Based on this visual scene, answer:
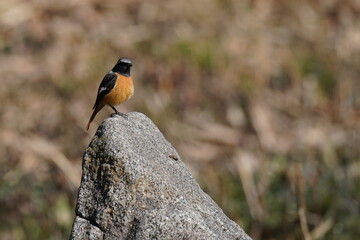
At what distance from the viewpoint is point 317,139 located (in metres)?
16.2

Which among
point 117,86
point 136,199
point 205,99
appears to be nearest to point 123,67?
point 117,86

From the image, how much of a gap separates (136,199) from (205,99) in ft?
39.6

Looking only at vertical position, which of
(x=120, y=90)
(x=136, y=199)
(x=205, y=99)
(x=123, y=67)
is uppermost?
(x=205, y=99)

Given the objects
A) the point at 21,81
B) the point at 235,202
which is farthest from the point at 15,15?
the point at 235,202

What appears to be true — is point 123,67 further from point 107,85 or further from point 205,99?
point 205,99

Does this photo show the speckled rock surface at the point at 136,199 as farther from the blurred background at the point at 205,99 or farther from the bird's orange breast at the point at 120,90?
the blurred background at the point at 205,99

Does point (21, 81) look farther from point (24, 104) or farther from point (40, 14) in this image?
point (40, 14)

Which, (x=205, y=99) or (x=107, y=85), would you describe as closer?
(x=107, y=85)

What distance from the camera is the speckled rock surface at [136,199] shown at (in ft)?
16.4

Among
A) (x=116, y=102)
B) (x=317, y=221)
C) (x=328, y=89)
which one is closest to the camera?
(x=116, y=102)

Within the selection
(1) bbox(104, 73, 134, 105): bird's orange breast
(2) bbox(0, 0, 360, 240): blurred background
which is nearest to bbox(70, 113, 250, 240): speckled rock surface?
(1) bbox(104, 73, 134, 105): bird's orange breast

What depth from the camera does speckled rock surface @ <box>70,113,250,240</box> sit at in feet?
16.4

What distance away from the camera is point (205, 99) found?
17.1 meters

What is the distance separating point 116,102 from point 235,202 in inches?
263
